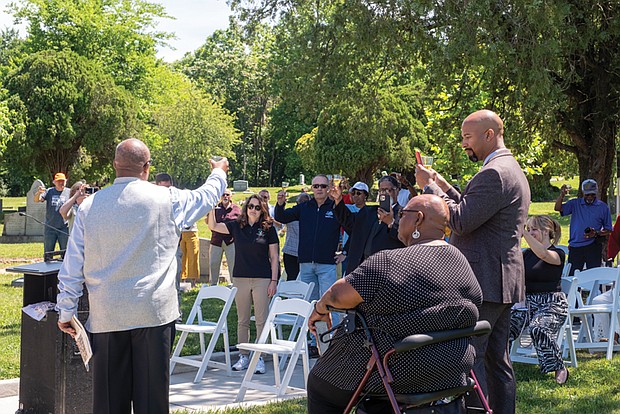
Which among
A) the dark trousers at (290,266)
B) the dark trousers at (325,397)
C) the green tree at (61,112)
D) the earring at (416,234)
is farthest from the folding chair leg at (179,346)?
the green tree at (61,112)

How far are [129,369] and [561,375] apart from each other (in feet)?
15.2

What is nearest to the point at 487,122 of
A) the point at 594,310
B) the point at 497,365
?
the point at 497,365

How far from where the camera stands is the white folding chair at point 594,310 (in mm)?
9094

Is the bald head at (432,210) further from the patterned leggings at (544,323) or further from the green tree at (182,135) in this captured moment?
the green tree at (182,135)

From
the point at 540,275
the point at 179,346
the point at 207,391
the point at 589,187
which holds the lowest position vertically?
the point at 207,391

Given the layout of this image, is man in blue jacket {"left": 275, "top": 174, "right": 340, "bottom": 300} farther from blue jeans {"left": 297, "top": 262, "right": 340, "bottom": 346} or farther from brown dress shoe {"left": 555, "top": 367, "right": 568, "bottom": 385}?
brown dress shoe {"left": 555, "top": 367, "right": 568, "bottom": 385}

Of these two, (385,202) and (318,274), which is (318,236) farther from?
(385,202)

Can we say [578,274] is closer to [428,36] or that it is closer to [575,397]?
[575,397]

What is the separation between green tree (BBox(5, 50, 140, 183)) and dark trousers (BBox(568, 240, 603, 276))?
26.4 m

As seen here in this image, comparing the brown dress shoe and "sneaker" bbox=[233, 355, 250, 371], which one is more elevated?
the brown dress shoe

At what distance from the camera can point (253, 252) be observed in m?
9.22

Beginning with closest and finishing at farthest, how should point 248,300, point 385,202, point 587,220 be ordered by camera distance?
point 385,202, point 248,300, point 587,220

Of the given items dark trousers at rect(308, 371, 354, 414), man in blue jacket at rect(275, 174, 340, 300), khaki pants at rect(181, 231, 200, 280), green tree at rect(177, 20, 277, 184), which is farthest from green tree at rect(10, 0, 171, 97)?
dark trousers at rect(308, 371, 354, 414)

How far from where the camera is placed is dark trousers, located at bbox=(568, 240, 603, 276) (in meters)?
12.4
